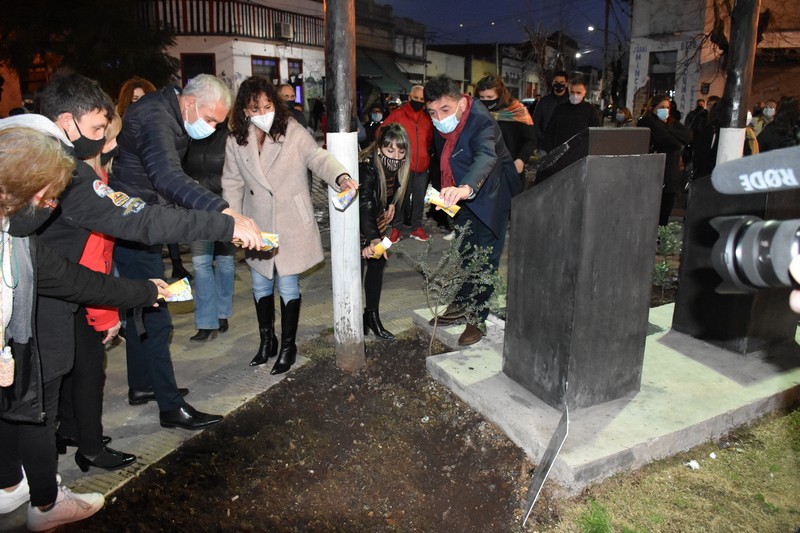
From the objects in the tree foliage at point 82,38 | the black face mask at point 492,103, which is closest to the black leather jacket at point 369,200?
the black face mask at point 492,103

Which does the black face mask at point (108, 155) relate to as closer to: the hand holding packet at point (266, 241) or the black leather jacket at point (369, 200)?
the hand holding packet at point (266, 241)

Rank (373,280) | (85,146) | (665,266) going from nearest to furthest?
(85,146), (373,280), (665,266)

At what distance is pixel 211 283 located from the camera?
475cm

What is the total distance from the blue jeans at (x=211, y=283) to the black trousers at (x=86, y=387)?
5.19 feet

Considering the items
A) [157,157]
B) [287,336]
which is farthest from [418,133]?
[157,157]

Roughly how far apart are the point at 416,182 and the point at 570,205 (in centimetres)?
548

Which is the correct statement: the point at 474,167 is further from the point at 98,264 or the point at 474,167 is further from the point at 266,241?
the point at 98,264

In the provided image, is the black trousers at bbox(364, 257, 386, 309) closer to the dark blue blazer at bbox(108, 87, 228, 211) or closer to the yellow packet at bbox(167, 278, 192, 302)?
the dark blue blazer at bbox(108, 87, 228, 211)

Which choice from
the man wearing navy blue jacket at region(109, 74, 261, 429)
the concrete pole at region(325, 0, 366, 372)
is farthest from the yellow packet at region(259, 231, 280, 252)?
the concrete pole at region(325, 0, 366, 372)

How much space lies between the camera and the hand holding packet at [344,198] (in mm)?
3592

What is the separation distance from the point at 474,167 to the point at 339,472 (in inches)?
81.0

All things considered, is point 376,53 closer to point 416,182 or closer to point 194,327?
point 416,182

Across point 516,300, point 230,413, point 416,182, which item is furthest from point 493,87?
point 230,413

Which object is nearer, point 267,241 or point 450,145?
point 267,241
